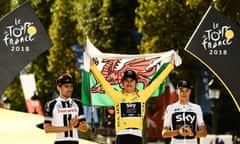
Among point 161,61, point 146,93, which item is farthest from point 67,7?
point 146,93

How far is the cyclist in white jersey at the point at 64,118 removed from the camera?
10.8m

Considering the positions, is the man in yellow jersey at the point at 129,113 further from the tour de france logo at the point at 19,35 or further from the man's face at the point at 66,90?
the tour de france logo at the point at 19,35

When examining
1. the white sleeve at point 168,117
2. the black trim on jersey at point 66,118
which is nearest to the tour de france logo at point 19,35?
the black trim on jersey at point 66,118

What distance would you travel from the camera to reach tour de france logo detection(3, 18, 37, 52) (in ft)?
47.5

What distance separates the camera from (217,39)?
13.6m

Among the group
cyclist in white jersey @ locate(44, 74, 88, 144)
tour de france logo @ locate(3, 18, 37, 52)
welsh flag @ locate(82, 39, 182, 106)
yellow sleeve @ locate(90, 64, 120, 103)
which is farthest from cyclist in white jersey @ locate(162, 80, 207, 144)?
tour de france logo @ locate(3, 18, 37, 52)

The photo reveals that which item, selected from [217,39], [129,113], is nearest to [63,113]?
[129,113]

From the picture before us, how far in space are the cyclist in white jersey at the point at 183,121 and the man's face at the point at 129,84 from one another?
2.11ft

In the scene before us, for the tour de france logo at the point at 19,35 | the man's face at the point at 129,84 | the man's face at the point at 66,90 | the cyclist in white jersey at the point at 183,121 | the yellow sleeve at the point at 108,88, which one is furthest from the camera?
the tour de france logo at the point at 19,35

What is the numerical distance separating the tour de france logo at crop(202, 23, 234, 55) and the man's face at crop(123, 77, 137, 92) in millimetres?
2752

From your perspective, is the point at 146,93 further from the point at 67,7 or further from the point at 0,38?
the point at 67,7

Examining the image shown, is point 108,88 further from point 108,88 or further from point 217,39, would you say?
point 217,39

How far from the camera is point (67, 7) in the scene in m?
39.3

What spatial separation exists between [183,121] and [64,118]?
1741 mm
